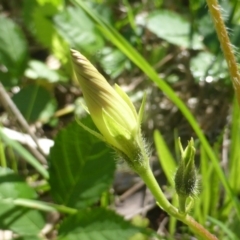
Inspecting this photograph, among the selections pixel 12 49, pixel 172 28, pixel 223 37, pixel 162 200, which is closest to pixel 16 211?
pixel 162 200

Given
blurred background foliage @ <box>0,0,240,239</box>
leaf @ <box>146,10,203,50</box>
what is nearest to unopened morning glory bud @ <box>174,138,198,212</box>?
blurred background foliage @ <box>0,0,240,239</box>

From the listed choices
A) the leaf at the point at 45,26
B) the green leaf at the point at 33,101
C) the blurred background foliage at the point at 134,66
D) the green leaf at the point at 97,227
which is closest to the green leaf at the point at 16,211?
the green leaf at the point at 97,227

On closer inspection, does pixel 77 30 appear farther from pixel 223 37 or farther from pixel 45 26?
pixel 223 37

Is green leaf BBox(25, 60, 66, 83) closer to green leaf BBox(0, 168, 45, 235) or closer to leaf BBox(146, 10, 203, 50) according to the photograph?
leaf BBox(146, 10, 203, 50)

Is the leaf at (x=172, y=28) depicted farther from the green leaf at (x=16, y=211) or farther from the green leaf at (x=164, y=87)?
the green leaf at (x=16, y=211)

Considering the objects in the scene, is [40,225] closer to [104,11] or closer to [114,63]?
[114,63]
